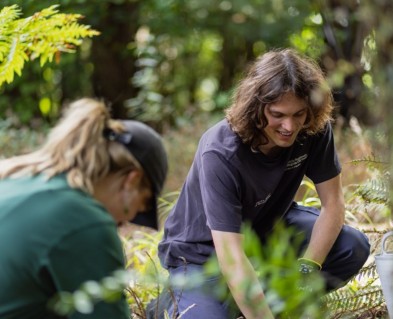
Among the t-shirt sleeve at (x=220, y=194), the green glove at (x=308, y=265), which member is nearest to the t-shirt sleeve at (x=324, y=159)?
the green glove at (x=308, y=265)

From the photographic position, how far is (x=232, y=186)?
3.68m

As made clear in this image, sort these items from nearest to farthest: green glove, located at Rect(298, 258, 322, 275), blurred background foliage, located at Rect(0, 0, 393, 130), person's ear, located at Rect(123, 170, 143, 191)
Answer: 1. person's ear, located at Rect(123, 170, 143, 191)
2. green glove, located at Rect(298, 258, 322, 275)
3. blurred background foliage, located at Rect(0, 0, 393, 130)

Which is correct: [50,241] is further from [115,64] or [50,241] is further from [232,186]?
[115,64]

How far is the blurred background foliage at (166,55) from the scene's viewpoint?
390 inches

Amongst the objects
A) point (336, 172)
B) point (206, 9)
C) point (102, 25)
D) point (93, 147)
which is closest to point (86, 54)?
point (102, 25)

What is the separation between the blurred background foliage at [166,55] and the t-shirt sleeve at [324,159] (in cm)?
481

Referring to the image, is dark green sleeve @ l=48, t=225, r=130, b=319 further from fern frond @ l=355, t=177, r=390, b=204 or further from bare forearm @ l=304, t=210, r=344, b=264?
fern frond @ l=355, t=177, r=390, b=204

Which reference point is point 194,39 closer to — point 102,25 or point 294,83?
point 102,25

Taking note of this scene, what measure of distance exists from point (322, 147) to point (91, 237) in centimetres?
193

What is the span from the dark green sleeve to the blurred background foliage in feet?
21.9

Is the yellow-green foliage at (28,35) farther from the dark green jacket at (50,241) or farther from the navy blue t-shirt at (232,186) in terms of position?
the dark green jacket at (50,241)

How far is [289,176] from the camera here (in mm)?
3947

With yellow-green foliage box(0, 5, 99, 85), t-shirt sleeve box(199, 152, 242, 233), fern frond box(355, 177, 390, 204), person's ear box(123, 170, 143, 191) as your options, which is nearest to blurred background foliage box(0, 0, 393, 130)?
yellow-green foliage box(0, 5, 99, 85)

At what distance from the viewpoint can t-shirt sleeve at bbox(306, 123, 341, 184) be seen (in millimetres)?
4023
